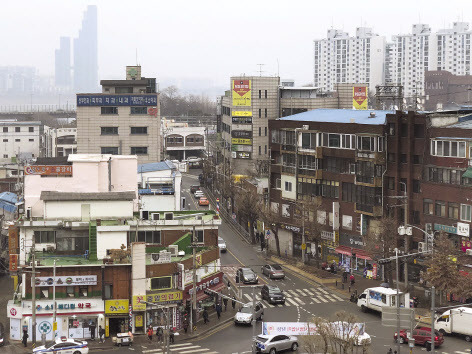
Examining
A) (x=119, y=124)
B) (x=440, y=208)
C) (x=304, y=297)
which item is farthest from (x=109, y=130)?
(x=440, y=208)

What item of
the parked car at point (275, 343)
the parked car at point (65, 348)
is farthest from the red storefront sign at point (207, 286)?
the parked car at point (65, 348)

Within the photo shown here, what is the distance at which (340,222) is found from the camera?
78812 mm

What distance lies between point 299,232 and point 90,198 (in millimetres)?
30181

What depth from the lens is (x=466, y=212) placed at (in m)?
65.2

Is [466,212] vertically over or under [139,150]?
under

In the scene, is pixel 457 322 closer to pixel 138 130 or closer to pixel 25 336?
pixel 25 336

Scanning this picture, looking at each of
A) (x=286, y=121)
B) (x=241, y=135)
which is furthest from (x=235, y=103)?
(x=286, y=121)

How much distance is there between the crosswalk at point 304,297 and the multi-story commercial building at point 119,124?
137ft

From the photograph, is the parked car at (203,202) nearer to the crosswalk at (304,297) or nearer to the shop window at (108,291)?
the crosswalk at (304,297)

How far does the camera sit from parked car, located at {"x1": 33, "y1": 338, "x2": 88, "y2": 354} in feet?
161

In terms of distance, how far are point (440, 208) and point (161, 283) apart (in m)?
25.4

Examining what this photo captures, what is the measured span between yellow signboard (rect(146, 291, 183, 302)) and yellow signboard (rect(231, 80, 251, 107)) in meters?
67.0

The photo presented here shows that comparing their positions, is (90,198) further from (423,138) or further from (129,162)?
(423,138)

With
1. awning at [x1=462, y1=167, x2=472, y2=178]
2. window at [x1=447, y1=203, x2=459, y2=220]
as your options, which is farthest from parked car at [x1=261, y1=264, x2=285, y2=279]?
awning at [x1=462, y1=167, x2=472, y2=178]
